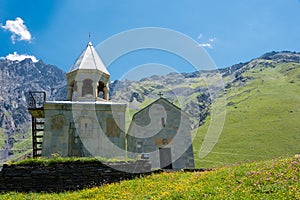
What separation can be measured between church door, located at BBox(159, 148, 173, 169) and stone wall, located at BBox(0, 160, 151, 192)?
303 inches

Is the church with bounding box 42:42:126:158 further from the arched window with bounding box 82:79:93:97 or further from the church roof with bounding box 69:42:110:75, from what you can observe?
the church roof with bounding box 69:42:110:75

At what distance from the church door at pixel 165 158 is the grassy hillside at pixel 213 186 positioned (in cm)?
841

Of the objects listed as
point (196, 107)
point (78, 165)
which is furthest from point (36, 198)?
point (196, 107)

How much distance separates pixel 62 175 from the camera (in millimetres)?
14508

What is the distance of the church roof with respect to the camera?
906 inches

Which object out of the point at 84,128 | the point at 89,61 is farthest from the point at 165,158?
the point at 89,61

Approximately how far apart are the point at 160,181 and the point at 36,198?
230 inches

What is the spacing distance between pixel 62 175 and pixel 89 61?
11710mm

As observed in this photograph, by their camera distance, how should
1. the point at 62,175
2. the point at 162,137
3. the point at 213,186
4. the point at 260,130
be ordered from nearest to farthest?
1. the point at 213,186
2. the point at 62,175
3. the point at 162,137
4. the point at 260,130

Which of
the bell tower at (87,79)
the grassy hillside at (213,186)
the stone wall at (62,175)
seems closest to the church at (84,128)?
the bell tower at (87,79)

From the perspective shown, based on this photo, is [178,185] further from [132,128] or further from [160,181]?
[132,128]

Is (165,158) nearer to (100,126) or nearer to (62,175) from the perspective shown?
(100,126)

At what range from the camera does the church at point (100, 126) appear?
1958 centimetres

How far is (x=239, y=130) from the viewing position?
92250 millimetres
